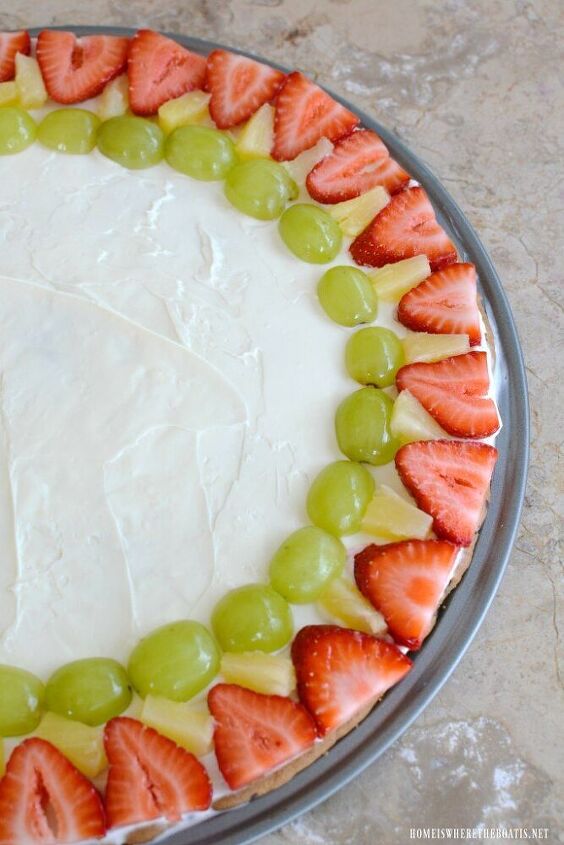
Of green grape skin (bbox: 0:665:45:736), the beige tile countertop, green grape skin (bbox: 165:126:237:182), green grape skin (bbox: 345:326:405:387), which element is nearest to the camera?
green grape skin (bbox: 0:665:45:736)

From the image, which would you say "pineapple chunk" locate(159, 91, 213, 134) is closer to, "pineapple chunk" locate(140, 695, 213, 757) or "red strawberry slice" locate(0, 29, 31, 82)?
"red strawberry slice" locate(0, 29, 31, 82)

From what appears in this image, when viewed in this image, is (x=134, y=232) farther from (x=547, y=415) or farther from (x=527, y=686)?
(x=527, y=686)

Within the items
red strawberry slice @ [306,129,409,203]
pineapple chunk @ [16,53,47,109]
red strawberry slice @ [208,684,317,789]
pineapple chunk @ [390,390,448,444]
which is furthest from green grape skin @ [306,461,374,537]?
pineapple chunk @ [16,53,47,109]

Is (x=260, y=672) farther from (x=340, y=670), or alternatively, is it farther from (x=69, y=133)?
(x=69, y=133)

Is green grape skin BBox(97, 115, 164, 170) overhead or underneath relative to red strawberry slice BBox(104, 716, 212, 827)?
overhead

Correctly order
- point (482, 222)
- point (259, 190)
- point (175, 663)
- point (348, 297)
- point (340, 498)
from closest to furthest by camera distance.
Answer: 1. point (175, 663)
2. point (340, 498)
3. point (348, 297)
4. point (259, 190)
5. point (482, 222)

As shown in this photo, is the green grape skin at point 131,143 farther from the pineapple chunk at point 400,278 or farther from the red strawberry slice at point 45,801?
the red strawberry slice at point 45,801

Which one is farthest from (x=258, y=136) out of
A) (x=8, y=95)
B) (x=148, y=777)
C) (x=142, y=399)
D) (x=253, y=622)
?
(x=148, y=777)
